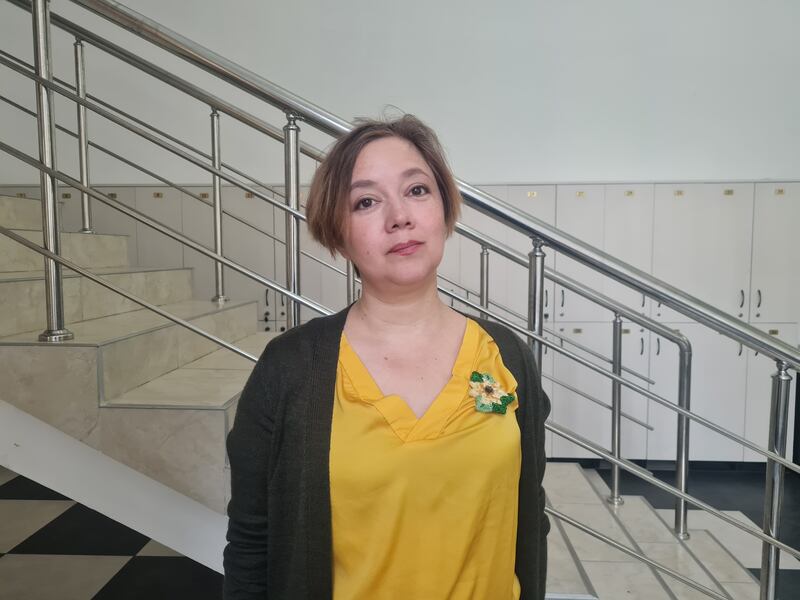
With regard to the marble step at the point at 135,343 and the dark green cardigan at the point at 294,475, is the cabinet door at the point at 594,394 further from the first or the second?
the dark green cardigan at the point at 294,475

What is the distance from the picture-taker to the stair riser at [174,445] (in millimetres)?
1201

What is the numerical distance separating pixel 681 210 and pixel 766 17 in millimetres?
1596

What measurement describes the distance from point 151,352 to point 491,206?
107 centimetres

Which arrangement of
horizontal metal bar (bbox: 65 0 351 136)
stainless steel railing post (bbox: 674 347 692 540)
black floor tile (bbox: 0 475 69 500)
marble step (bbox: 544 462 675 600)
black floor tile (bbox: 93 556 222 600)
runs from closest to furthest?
horizontal metal bar (bbox: 65 0 351 136), marble step (bbox: 544 462 675 600), stainless steel railing post (bbox: 674 347 692 540), black floor tile (bbox: 93 556 222 600), black floor tile (bbox: 0 475 69 500)

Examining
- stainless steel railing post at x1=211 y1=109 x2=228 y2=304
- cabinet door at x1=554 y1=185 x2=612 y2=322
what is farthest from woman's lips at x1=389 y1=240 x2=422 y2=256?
cabinet door at x1=554 y1=185 x2=612 y2=322

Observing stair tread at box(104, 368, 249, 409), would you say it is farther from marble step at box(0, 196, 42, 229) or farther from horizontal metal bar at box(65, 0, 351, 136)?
marble step at box(0, 196, 42, 229)

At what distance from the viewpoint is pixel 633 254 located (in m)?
3.91

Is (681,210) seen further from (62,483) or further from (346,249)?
(62,483)

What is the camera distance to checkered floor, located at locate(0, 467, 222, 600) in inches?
82.8

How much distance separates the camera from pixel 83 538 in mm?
2541

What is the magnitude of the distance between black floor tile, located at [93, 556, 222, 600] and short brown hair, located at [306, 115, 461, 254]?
1.97 m

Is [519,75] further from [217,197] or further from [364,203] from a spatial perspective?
[364,203]

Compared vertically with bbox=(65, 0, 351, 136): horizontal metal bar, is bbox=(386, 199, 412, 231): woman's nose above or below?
below

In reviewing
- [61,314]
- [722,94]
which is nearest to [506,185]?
[722,94]
